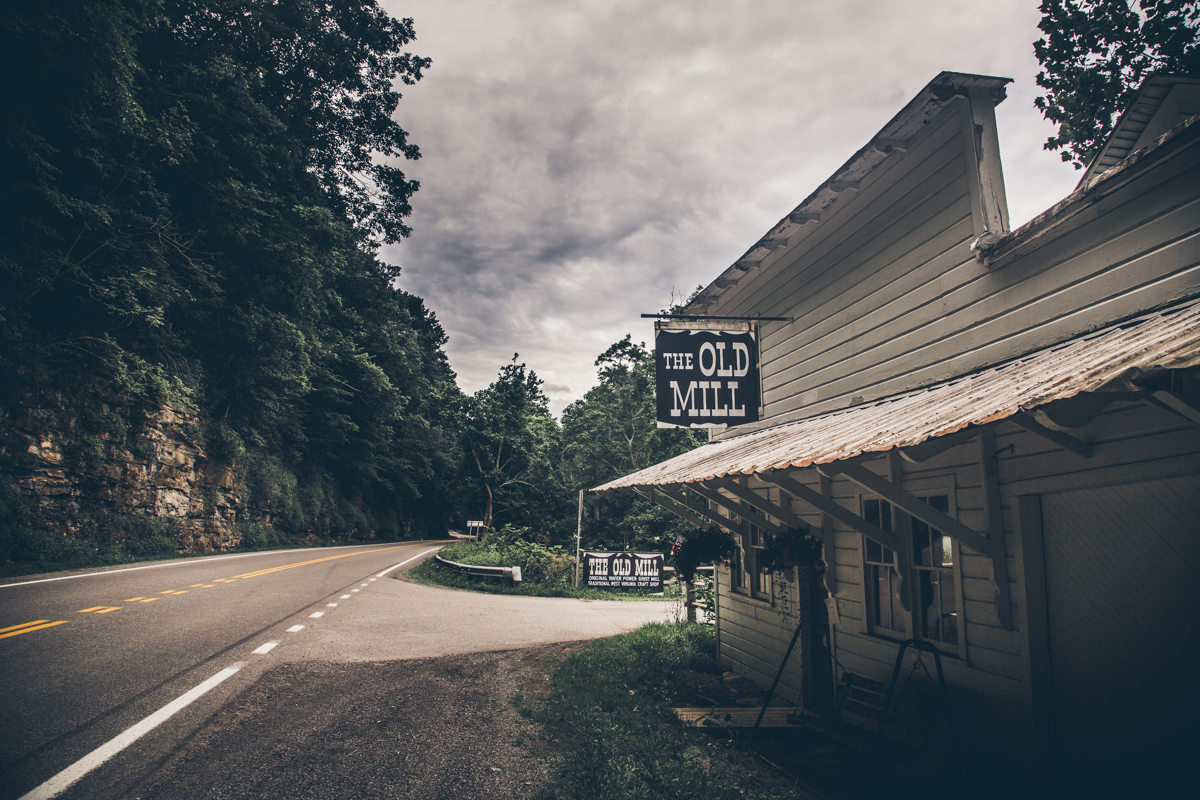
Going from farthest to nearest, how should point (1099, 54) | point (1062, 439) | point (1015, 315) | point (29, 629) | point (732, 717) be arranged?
1. point (1099, 54)
2. point (29, 629)
3. point (732, 717)
4. point (1015, 315)
5. point (1062, 439)

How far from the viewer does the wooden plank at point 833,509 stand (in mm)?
4426

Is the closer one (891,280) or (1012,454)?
(1012,454)

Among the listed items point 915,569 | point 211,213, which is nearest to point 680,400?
point 915,569

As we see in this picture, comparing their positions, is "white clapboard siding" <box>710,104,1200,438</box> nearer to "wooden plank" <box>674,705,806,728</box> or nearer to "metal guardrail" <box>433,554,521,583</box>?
"wooden plank" <box>674,705,806,728</box>

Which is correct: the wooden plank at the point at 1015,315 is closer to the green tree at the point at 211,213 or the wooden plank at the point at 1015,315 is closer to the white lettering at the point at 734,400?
the white lettering at the point at 734,400

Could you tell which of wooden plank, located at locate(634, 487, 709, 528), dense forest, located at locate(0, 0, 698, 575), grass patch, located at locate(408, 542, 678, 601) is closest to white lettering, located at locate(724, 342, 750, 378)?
wooden plank, located at locate(634, 487, 709, 528)

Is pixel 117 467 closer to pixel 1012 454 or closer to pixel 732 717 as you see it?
pixel 732 717

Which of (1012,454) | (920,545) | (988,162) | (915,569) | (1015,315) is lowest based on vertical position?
(915,569)

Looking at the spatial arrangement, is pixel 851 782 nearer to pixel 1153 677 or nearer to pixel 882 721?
pixel 882 721

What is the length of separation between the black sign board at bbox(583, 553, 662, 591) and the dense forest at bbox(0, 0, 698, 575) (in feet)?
35.3

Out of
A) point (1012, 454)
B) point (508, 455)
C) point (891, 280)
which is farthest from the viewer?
point (508, 455)

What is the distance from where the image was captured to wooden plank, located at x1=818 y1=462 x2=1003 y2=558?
3764 mm

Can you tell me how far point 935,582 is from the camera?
4758 millimetres

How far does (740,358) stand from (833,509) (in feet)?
12.4
